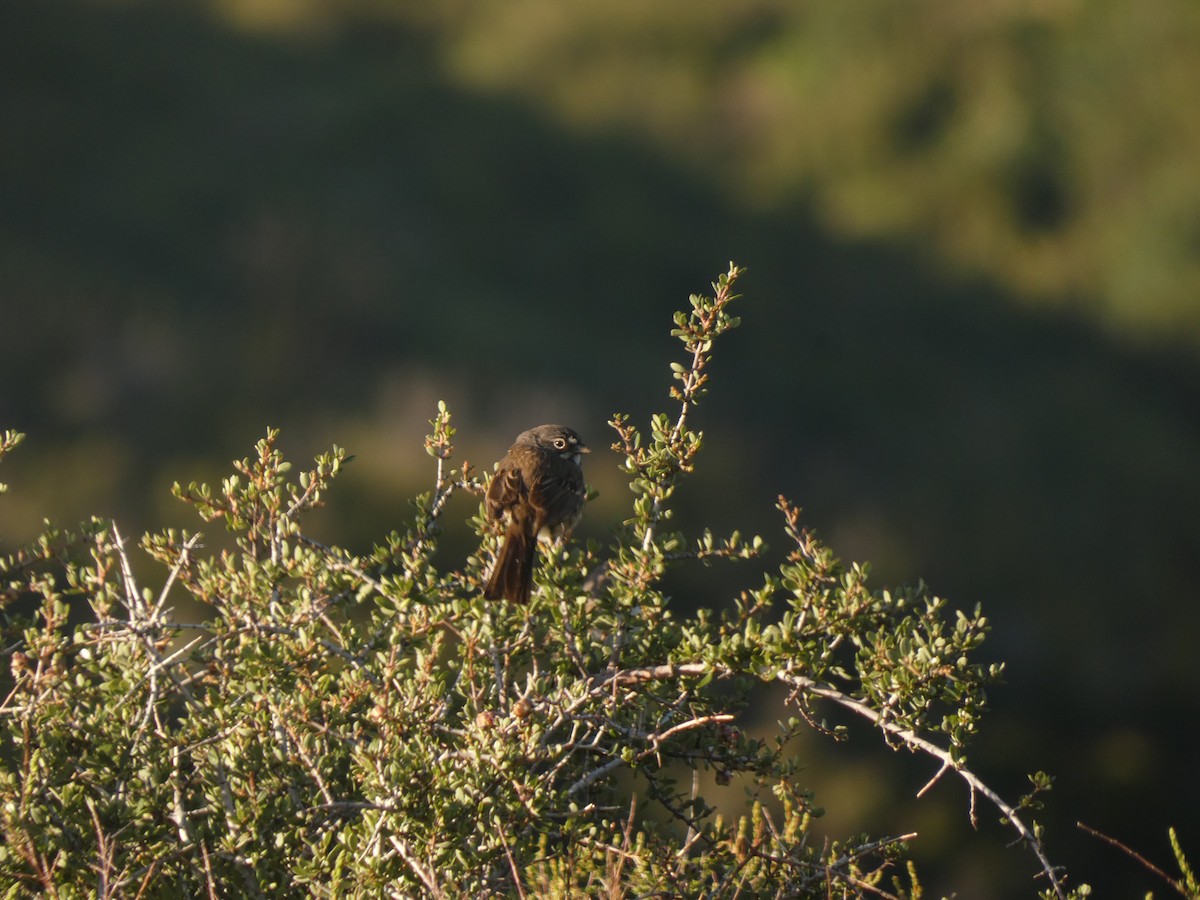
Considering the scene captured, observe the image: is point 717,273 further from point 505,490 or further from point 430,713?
point 430,713

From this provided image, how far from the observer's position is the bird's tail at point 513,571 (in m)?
4.31

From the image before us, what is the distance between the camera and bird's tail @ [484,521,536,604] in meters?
4.31

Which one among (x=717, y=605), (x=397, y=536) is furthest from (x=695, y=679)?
(x=717, y=605)

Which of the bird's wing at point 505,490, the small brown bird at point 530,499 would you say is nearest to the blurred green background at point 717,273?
the small brown bird at point 530,499

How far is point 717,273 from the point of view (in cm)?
1914

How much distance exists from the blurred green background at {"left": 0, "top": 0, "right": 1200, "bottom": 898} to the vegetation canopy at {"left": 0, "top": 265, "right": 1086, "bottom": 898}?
6.60m

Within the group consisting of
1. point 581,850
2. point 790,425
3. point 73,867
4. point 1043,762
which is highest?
point 790,425

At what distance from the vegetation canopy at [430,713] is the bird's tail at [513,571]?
0.23 metres

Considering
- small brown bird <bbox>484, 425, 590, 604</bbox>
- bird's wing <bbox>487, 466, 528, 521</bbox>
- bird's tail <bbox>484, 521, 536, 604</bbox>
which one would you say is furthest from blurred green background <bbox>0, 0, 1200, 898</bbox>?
bird's tail <bbox>484, 521, 536, 604</bbox>

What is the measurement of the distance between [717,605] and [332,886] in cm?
856

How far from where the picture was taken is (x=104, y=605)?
385cm

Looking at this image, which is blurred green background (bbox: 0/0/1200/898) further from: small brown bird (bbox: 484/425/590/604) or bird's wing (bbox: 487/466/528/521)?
bird's wing (bbox: 487/466/528/521)

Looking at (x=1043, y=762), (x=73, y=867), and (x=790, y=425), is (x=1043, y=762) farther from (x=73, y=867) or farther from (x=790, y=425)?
(x=73, y=867)

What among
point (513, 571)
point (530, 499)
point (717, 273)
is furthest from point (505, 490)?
point (717, 273)
